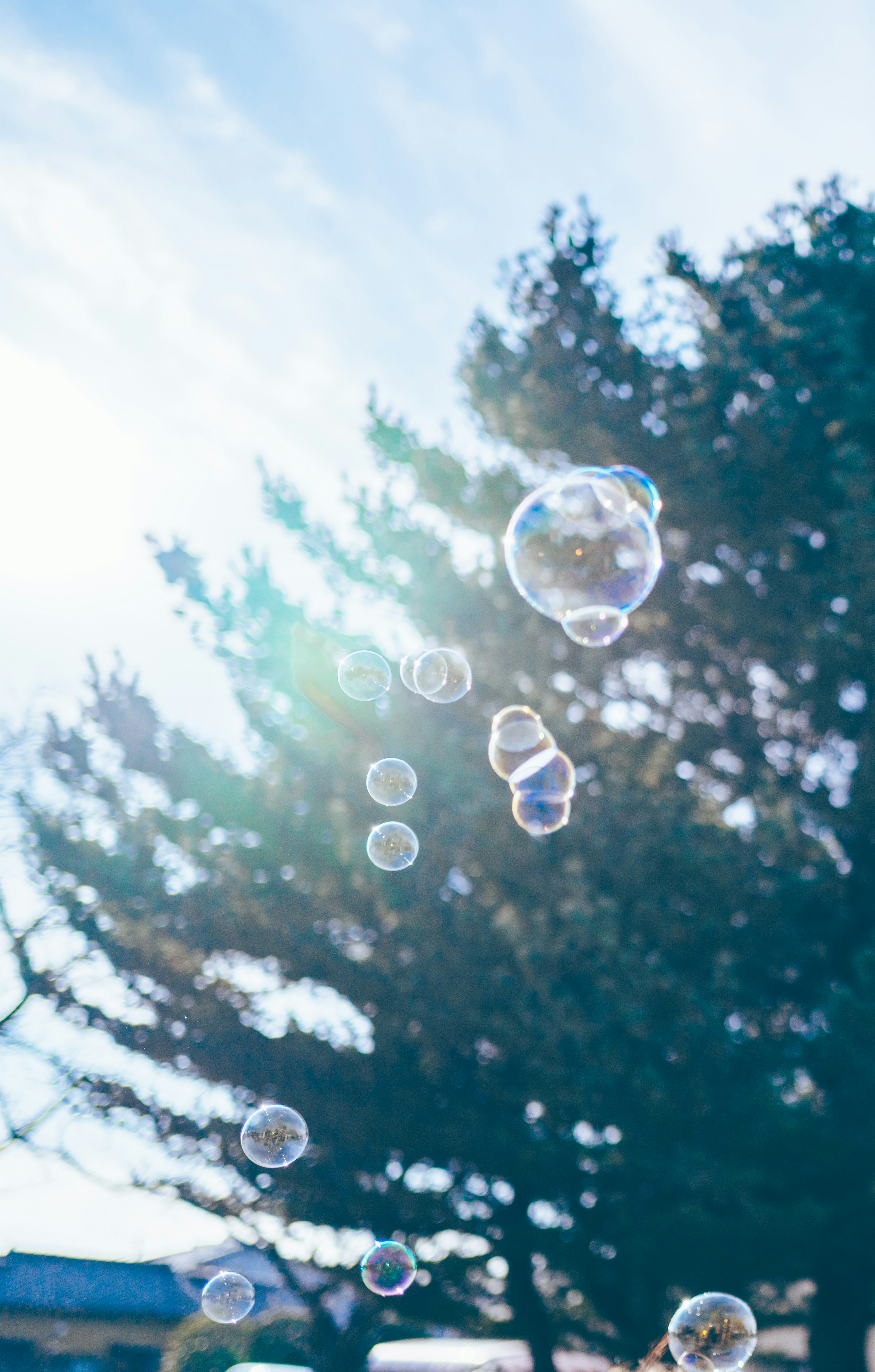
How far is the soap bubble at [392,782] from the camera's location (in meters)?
7.89

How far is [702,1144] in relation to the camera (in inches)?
282

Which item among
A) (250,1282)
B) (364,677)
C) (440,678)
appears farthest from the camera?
(250,1282)

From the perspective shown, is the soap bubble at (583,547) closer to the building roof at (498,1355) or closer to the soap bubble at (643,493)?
the soap bubble at (643,493)

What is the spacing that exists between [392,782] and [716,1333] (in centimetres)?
468

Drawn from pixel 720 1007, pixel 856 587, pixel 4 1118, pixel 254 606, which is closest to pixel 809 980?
pixel 720 1007

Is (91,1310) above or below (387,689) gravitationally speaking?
below

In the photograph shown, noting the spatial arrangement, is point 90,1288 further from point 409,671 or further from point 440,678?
point 440,678

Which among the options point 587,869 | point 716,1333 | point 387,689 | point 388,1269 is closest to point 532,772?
point 587,869

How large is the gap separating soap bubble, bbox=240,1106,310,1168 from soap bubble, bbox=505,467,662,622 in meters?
5.05

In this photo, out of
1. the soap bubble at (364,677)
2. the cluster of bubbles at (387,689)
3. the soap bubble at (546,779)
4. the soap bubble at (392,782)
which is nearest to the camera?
the soap bubble at (546,779)

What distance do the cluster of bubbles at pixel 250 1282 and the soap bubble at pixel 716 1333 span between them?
3.24 metres

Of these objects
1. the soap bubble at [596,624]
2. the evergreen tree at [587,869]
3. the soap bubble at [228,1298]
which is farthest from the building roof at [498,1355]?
the soap bubble at [596,624]

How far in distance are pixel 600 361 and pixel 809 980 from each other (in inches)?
286

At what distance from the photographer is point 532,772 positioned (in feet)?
22.2
